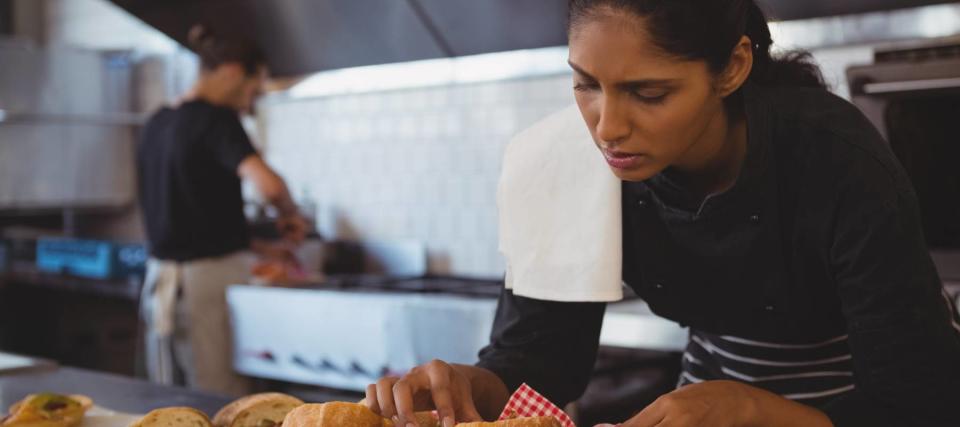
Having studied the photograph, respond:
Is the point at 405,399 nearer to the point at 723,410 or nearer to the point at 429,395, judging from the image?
the point at 429,395

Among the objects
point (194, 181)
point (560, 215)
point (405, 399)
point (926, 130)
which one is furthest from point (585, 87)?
point (194, 181)

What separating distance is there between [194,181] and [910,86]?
2.35 meters

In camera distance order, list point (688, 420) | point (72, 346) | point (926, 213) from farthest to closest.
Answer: point (72, 346), point (926, 213), point (688, 420)

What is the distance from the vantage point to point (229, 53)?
3.73 meters

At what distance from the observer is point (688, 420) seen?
4.05ft

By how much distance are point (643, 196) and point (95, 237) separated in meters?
5.23

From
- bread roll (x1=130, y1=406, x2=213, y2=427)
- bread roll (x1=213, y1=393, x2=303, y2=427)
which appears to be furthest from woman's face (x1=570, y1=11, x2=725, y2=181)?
bread roll (x1=130, y1=406, x2=213, y2=427)

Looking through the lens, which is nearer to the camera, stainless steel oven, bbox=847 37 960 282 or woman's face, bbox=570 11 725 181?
woman's face, bbox=570 11 725 181

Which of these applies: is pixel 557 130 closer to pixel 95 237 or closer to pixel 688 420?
pixel 688 420

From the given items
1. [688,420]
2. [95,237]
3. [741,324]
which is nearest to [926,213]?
[741,324]

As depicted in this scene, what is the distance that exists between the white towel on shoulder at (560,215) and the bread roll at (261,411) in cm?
40

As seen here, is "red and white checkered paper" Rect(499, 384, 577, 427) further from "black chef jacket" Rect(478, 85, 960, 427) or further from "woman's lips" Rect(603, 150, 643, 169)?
"woman's lips" Rect(603, 150, 643, 169)

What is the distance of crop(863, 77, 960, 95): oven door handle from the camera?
2701 mm

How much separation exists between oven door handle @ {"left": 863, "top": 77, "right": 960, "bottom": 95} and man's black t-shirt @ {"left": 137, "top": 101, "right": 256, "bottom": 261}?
1995mm
